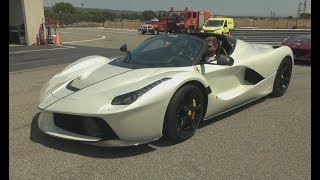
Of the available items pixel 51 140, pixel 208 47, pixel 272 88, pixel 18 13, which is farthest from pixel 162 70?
pixel 18 13

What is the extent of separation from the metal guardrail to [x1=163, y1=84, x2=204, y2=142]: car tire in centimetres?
1165

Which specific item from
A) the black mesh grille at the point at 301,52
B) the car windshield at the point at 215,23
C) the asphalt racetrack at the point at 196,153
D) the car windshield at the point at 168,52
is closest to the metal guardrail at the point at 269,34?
the black mesh grille at the point at 301,52

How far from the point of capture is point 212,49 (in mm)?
5094

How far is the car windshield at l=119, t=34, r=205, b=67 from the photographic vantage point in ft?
15.1

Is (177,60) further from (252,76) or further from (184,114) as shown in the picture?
(252,76)

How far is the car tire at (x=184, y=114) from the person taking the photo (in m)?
3.88

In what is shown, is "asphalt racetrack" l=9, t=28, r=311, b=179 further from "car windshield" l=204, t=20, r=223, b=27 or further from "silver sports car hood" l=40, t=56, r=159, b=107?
"car windshield" l=204, t=20, r=223, b=27

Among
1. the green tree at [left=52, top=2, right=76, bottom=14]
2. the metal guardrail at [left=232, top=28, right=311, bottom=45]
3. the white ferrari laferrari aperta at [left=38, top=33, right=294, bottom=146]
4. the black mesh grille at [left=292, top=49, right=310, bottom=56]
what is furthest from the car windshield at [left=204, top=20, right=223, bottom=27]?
the green tree at [left=52, top=2, right=76, bottom=14]

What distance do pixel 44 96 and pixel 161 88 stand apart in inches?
61.1

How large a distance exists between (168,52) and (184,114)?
3.61 ft

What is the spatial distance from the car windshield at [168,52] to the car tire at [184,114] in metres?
0.53

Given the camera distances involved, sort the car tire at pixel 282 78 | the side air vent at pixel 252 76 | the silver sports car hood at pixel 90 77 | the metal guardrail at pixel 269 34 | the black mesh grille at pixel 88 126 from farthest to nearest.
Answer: the metal guardrail at pixel 269 34 → the car tire at pixel 282 78 → the side air vent at pixel 252 76 → the silver sports car hood at pixel 90 77 → the black mesh grille at pixel 88 126

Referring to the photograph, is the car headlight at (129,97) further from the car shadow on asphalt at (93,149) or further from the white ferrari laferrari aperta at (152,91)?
the car shadow on asphalt at (93,149)

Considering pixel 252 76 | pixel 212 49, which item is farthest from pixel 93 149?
pixel 252 76
